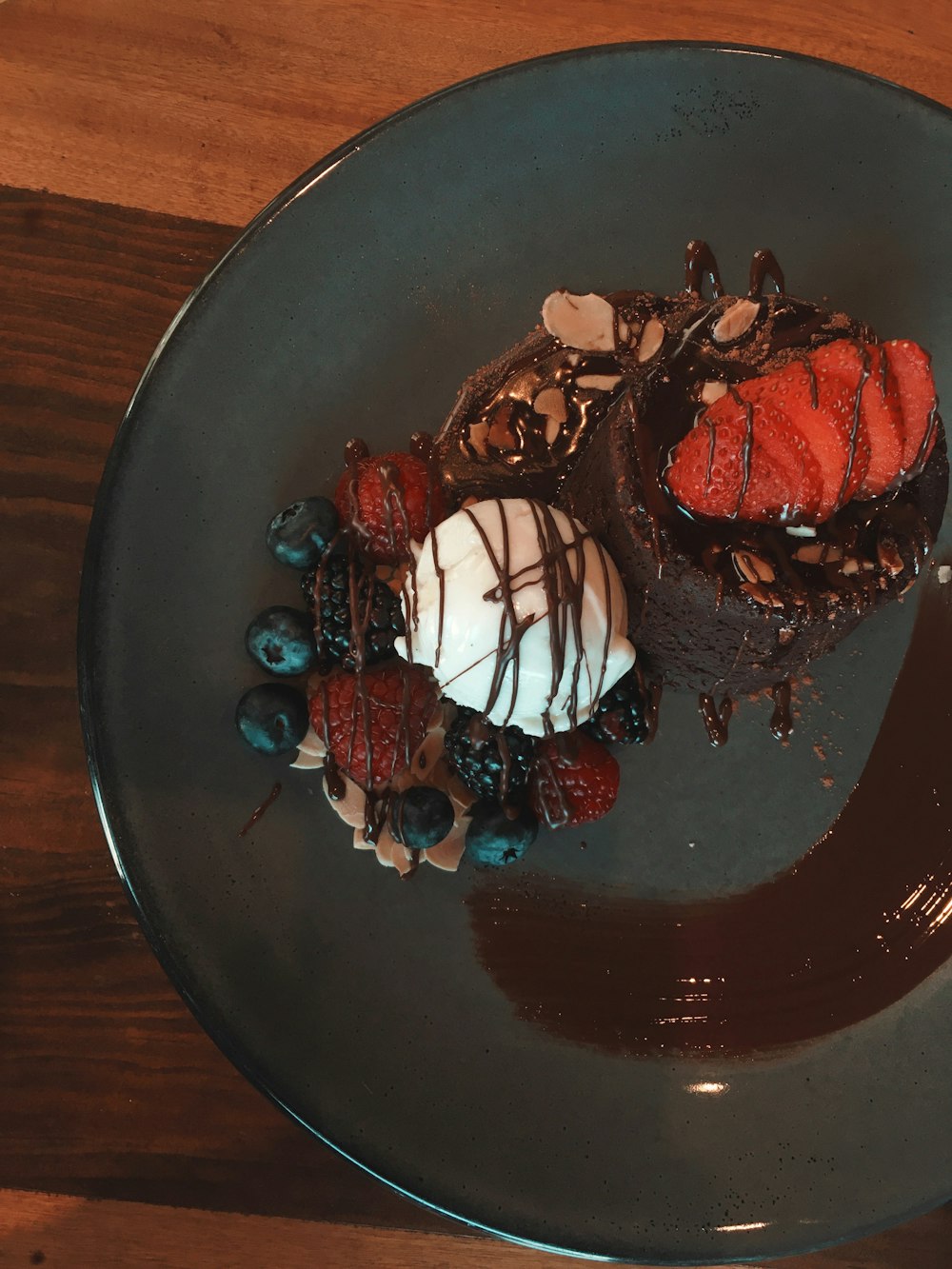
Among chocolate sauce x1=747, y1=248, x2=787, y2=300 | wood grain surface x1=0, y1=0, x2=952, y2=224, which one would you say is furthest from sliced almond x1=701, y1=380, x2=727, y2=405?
wood grain surface x1=0, y1=0, x2=952, y2=224

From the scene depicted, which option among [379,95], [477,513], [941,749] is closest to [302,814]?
[477,513]

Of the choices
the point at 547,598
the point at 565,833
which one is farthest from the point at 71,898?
the point at 547,598

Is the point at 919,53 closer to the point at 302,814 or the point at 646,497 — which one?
the point at 646,497

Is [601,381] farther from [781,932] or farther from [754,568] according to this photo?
[781,932]

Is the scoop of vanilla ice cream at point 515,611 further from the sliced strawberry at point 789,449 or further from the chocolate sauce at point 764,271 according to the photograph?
the chocolate sauce at point 764,271

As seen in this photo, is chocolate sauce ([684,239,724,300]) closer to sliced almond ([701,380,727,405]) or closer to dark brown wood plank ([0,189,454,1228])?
sliced almond ([701,380,727,405])

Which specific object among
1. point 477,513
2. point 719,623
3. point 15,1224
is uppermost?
point 477,513
